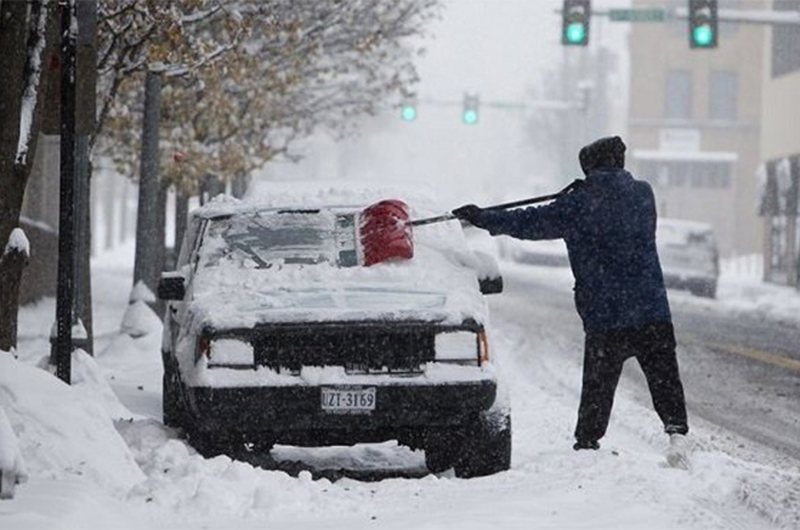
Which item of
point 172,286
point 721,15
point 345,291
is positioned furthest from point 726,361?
point 721,15

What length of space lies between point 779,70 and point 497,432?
39.7m

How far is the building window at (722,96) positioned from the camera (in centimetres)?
7344

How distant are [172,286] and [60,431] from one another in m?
2.17

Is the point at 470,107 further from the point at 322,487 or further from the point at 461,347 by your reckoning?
the point at 322,487

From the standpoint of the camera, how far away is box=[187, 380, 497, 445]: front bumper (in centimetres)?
858

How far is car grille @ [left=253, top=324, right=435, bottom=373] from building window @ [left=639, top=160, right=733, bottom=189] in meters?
65.0

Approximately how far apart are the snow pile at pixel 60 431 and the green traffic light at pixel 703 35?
19330 millimetres

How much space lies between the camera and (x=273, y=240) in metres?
10.0

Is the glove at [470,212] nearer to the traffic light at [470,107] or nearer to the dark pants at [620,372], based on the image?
the dark pants at [620,372]

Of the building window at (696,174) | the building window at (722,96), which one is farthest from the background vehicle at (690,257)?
the building window at (722,96)

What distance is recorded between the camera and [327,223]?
33.3 ft

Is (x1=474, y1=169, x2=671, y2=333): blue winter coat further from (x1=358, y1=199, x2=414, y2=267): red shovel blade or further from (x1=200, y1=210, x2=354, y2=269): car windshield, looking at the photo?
(x1=200, y1=210, x2=354, y2=269): car windshield

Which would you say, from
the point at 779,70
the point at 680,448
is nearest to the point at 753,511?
the point at 680,448

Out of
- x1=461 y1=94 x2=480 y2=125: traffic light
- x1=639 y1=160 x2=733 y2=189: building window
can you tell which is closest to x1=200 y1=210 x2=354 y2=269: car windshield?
x1=461 y1=94 x2=480 y2=125: traffic light
